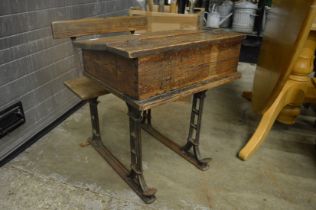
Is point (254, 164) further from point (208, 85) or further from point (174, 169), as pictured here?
point (208, 85)

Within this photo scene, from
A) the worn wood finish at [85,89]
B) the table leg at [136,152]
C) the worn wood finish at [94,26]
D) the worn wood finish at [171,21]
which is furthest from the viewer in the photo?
the worn wood finish at [171,21]

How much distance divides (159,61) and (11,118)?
1.14 m

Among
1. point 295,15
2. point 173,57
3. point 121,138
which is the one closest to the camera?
point 173,57

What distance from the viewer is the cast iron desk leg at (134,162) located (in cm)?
132

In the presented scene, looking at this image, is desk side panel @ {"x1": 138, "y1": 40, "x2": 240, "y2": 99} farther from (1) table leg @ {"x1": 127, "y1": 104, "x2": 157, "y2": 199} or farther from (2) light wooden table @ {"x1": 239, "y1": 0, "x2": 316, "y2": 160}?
(2) light wooden table @ {"x1": 239, "y1": 0, "x2": 316, "y2": 160}

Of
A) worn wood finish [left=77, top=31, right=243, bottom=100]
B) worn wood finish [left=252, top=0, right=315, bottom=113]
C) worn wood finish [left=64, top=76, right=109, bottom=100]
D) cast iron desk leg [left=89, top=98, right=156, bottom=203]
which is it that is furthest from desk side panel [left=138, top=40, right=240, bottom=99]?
worn wood finish [left=64, top=76, right=109, bottom=100]

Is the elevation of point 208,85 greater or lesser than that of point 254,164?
greater

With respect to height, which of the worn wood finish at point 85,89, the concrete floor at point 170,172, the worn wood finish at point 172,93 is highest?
the worn wood finish at point 172,93

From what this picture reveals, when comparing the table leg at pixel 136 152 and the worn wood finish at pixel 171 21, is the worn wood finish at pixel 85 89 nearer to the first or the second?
the table leg at pixel 136 152

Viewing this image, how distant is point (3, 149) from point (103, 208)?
2.60 ft

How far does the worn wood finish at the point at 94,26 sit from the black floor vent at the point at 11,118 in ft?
1.76

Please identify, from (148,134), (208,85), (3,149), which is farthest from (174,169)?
(3,149)

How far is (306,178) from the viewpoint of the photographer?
1.66 m

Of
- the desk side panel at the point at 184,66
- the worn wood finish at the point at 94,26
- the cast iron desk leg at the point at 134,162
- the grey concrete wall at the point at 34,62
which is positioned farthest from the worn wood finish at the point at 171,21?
the cast iron desk leg at the point at 134,162
